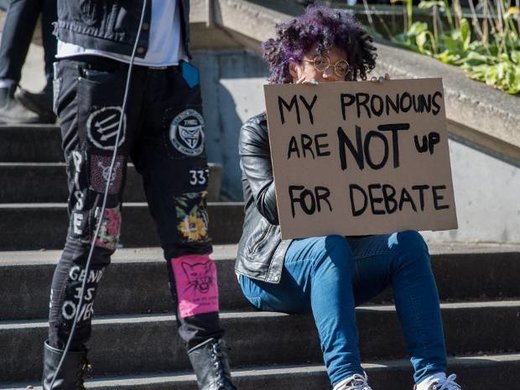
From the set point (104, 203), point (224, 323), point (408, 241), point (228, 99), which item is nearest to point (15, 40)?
point (228, 99)

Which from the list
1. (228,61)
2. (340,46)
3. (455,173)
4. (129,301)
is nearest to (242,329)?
(129,301)

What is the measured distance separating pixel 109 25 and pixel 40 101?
6.94 ft

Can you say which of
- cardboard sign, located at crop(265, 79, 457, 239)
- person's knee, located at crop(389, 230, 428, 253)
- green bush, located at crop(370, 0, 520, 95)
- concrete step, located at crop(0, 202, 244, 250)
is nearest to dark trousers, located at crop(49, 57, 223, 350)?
cardboard sign, located at crop(265, 79, 457, 239)

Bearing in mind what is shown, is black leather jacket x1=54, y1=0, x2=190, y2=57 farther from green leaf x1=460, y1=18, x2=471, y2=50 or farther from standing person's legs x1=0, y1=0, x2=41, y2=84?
green leaf x1=460, y1=18, x2=471, y2=50

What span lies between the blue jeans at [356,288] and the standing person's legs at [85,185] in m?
0.67

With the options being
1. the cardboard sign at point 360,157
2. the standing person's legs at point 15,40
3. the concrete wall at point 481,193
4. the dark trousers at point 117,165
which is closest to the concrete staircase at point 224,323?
the concrete wall at point 481,193

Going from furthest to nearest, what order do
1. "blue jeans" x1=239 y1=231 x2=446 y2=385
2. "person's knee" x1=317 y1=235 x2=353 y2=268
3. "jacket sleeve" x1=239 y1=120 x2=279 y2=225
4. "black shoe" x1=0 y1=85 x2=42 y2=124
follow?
"black shoe" x1=0 y1=85 x2=42 y2=124 < "jacket sleeve" x1=239 y1=120 x2=279 y2=225 < "person's knee" x1=317 y1=235 x2=353 y2=268 < "blue jeans" x1=239 y1=231 x2=446 y2=385

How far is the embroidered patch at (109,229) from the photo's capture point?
3455mm

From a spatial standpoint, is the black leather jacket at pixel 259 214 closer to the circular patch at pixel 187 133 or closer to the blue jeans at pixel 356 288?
the blue jeans at pixel 356 288

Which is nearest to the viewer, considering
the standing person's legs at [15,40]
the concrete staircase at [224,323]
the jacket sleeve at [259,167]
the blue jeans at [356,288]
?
the blue jeans at [356,288]

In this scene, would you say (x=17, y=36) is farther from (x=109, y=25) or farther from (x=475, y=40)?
(x=475, y=40)

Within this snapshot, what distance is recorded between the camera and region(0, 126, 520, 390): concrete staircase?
395cm

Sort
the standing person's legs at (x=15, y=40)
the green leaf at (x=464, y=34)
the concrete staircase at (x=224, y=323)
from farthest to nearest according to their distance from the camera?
the green leaf at (x=464, y=34)
the standing person's legs at (x=15, y=40)
the concrete staircase at (x=224, y=323)

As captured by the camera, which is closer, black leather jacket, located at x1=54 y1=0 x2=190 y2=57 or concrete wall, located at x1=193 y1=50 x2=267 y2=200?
black leather jacket, located at x1=54 y1=0 x2=190 y2=57
